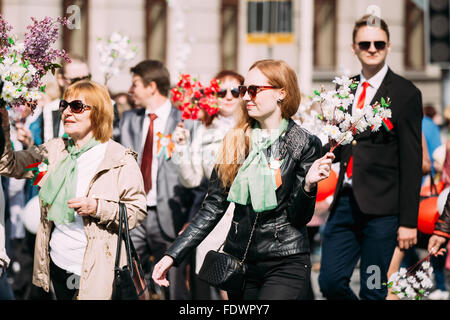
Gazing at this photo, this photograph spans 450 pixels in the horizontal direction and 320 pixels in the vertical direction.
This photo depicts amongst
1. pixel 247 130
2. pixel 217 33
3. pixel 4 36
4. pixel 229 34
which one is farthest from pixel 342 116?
pixel 229 34

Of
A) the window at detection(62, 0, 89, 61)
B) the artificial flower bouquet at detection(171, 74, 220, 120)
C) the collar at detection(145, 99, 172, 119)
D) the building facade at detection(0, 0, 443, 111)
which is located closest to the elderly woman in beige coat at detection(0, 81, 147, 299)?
the artificial flower bouquet at detection(171, 74, 220, 120)

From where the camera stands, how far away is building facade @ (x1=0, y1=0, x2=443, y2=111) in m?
19.2

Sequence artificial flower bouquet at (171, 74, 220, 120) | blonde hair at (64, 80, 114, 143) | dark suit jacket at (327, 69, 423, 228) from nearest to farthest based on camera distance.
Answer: blonde hair at (64, 80, 114, 143), dark suit jacket at (327, 69, 423, 228), artificial flower bouquet at (171, 74, 220, 120)

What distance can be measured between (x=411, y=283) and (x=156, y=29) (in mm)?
14988

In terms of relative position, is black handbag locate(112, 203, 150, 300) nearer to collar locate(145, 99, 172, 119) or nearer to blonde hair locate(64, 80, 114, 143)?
blonde hair locate(64, 80, 114, 143)

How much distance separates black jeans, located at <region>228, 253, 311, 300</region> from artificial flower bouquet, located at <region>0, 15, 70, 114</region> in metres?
1.67

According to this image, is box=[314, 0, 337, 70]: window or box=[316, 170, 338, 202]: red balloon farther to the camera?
box=[314, 0, 337, 70]: window

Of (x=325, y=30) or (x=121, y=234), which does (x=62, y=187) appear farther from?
(x=325, y=30)

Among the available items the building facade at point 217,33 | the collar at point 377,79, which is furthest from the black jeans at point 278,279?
the building facade at point 217,33

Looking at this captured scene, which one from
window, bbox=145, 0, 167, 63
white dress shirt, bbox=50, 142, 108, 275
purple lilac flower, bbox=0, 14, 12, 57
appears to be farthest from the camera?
window, bbox=145, 0, 167, 63

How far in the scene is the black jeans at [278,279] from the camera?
185 inches
